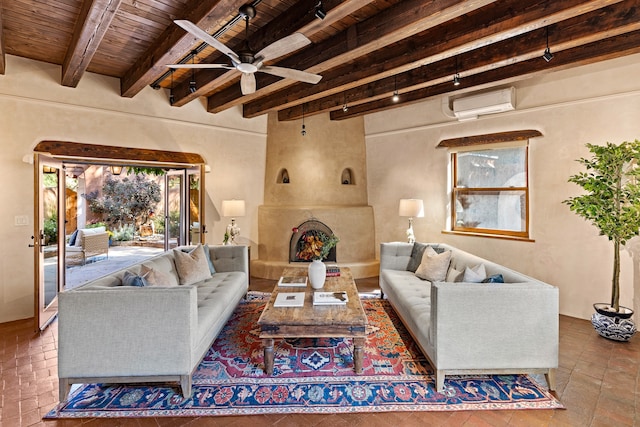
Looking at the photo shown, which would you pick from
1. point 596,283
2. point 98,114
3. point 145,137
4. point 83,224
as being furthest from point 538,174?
point 83,224

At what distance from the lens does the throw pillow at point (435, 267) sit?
3.75 metres

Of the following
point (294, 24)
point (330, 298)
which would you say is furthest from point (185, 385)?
point (294, 24)

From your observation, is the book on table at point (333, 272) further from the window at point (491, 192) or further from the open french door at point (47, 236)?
the open french door at point (47, 236)

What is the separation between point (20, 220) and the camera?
151 inches

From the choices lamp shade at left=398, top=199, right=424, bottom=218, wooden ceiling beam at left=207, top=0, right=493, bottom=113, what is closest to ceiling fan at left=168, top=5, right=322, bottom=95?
wooden ceiling beam at left=207, top=0, right=493, bottom=113

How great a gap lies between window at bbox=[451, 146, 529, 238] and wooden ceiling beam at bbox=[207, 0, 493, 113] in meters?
2.70

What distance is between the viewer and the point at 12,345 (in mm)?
3090

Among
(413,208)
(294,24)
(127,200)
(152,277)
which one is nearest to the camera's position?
(294,24)

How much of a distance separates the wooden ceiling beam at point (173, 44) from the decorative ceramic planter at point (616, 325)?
4382 millimetres

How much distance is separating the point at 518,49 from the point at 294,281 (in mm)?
3309

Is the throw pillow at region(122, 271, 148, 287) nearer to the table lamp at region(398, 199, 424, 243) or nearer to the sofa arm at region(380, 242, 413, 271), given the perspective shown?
the sofa arm at region(380, 242, 413, 271)

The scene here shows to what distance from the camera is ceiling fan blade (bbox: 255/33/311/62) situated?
232cm

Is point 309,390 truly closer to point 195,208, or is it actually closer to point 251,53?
point 251,53

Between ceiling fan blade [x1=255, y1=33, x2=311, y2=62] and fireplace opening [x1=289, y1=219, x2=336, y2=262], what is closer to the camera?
ceiling fan blade [x1=255, y1=33, x2=311, y2=62]
